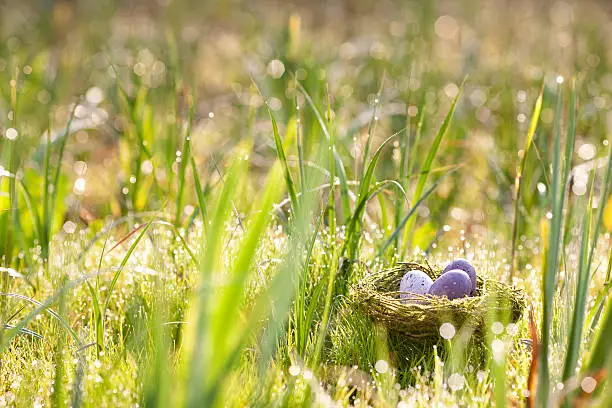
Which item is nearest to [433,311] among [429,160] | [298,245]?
[298,245]

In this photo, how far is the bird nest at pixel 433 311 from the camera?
5.27 ft

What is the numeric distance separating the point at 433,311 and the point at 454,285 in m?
0.13

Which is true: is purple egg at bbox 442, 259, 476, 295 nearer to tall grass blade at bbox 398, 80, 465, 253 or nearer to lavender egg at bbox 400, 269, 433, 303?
lavender egg at bbox 400, 269, 433, 303

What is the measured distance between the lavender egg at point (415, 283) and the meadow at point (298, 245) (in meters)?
0.10

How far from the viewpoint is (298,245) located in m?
1.62

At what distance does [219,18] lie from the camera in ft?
28.1

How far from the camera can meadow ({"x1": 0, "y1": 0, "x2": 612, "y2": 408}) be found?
1264 mm

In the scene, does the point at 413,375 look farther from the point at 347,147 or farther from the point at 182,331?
the point at 347,147

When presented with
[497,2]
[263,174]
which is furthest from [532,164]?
[497,2]

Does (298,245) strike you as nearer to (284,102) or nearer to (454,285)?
(454,285)

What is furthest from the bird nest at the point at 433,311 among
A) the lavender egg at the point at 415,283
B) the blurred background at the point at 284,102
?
the blurred background at the point at 284,102

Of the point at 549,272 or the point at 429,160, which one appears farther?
the point at 429,160

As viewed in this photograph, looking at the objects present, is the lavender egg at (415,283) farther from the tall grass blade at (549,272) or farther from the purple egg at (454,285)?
the tall grass blade at (549,272)

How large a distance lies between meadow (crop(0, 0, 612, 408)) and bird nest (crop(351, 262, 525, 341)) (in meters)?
0.03
